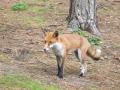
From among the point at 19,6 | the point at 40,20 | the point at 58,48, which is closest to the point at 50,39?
the point at 58,48

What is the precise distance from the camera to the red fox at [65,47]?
8.65 metres

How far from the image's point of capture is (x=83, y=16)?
44.4 feet

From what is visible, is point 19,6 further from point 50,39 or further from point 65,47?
point 50,39

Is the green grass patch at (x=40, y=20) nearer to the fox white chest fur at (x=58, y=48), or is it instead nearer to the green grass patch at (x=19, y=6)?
the green grass patch at (x=19, y=6)

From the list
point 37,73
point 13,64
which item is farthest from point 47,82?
point 13,64

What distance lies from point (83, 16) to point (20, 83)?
5849 millimetres

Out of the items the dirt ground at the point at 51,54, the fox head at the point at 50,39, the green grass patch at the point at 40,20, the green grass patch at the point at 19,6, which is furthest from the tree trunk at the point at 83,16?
the fox head at the point at 50,39

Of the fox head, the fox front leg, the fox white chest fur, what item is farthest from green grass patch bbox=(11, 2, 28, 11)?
the fox head

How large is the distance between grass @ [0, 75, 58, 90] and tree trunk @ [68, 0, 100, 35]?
5276mm

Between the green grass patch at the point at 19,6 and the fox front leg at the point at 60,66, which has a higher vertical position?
the green grass patch at the point at 19,6

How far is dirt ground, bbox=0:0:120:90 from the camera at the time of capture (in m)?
9.14

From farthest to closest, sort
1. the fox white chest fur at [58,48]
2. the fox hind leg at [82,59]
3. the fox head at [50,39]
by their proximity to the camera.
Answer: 1. the fox hind leg at [82,59]
2. the fox white chest fur at [58,48]
3. the fox head at [50,39]

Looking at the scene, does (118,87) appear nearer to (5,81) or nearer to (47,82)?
(47,82)

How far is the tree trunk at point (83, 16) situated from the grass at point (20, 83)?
5.28m
